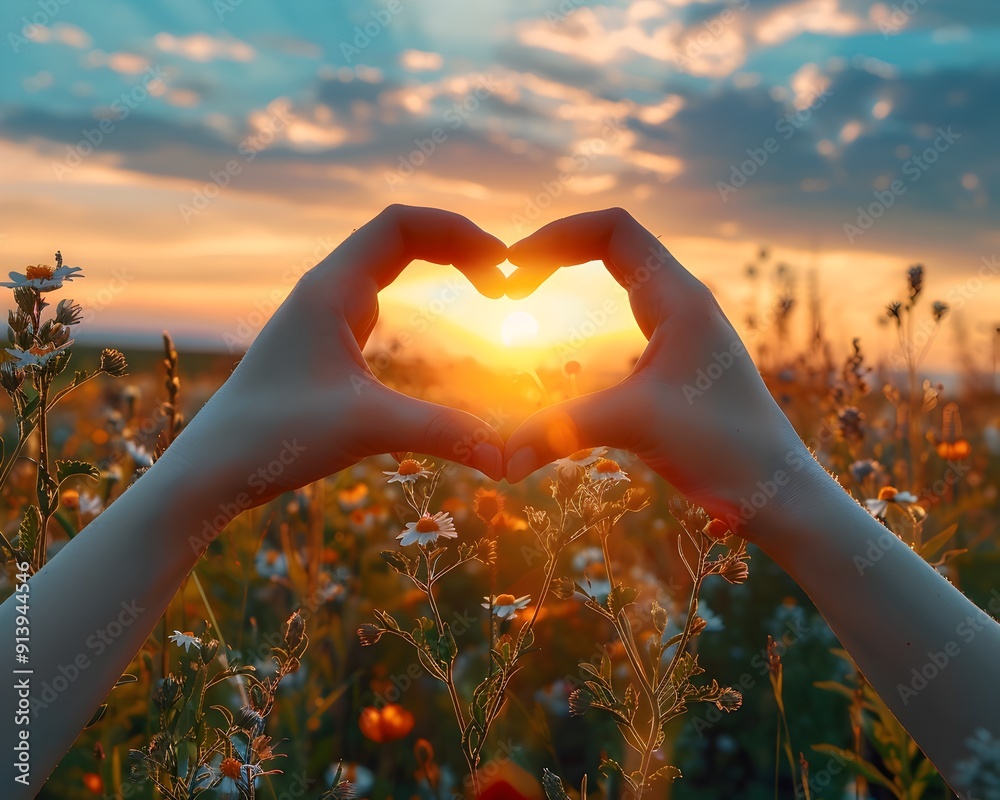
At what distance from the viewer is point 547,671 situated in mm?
3311

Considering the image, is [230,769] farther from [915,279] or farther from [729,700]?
[915,279]

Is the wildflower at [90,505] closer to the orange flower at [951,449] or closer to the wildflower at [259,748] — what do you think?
the wildflower at [259,748]

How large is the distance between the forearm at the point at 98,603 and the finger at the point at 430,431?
357 mm

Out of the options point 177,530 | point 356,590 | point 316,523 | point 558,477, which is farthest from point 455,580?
point 177,530

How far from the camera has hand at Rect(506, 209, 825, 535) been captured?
1.54 m

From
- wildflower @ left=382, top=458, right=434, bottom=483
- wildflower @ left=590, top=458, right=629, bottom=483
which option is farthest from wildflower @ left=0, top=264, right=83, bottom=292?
wildflower @ left=590, top=458, right=629, bottom=483

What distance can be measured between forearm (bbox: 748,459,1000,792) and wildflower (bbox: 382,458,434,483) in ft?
2.43

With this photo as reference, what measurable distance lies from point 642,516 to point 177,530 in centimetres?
387

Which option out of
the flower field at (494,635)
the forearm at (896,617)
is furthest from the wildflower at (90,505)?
the forearm at (896,617)

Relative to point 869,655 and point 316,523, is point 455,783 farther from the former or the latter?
point 869,655

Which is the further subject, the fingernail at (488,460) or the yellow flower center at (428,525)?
the yellow flower center at (428,525)

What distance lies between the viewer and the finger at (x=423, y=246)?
6.10 ft

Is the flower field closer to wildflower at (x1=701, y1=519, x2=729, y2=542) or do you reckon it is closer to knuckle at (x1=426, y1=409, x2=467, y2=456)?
wildflower at (x1=701, y1=519, x2=729, y2=542)

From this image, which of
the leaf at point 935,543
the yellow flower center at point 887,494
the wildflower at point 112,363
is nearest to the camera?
the wildflower at point 112,363
